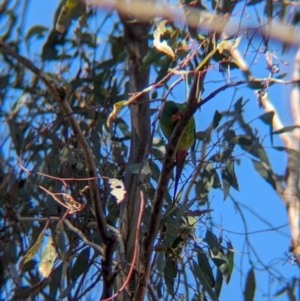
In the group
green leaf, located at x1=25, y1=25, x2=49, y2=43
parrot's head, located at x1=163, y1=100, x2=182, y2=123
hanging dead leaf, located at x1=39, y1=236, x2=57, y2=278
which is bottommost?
hanging dead leaf, located at x1=39, y1=236, x2=57, y2=278

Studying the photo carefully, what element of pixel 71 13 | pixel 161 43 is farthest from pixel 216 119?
pixel 71 13

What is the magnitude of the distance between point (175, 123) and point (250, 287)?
671 millimetres

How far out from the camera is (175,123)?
8.17 ft

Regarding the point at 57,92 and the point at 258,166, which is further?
the point at 258,166

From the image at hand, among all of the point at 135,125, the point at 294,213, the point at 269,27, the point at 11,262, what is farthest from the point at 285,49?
the point at 11,262

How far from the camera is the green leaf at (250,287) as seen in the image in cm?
210

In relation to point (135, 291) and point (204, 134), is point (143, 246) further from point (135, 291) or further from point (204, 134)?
point (204, 134)

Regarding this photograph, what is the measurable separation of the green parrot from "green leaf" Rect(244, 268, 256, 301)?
38 cm

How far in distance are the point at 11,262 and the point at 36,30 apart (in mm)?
1053

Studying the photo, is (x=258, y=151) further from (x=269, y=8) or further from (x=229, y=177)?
(x=269, y=8)

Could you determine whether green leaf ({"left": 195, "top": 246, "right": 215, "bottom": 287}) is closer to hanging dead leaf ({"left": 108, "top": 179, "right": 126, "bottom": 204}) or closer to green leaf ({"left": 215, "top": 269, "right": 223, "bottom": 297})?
green leaf ({"left": 215, "top": 269, "right": 223, "bottom": 297})

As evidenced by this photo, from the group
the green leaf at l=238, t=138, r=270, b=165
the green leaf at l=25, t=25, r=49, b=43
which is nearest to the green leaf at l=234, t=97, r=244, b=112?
the green leaf at l=238, t=138, r=270, b=165

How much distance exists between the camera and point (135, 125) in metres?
2.05

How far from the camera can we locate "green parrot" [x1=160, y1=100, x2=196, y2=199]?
2191 mm
